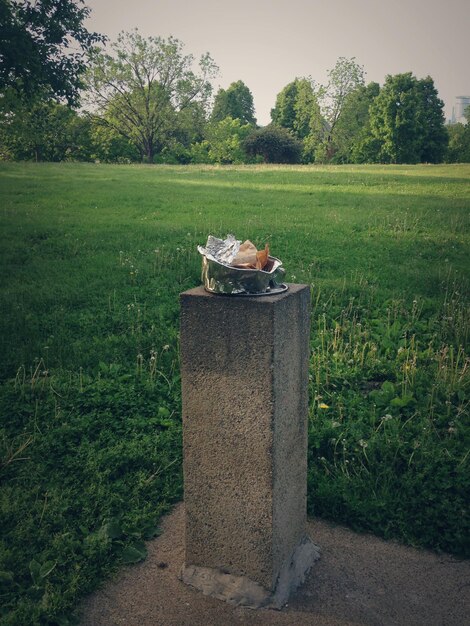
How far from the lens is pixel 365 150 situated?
190 feet

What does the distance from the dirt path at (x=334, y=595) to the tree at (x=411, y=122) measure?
54535mm

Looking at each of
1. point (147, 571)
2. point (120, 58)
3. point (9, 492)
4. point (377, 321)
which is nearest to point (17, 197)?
point (377, 321)

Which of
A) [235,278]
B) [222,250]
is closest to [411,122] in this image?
[222,250]

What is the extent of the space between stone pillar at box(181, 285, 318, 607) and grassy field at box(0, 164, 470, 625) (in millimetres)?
703

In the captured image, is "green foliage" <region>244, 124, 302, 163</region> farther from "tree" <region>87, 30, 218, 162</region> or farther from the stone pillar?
the stone pillar

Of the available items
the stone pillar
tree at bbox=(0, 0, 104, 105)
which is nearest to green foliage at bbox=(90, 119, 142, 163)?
tree at bbox=(0, 0, 104, 105)

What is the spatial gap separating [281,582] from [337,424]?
1949 mm

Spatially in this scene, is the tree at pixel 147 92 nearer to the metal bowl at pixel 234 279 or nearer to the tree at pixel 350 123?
the tree at pixel 350 123

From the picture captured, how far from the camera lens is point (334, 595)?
137 inches

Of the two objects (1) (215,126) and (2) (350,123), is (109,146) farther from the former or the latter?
(2) (350,123)

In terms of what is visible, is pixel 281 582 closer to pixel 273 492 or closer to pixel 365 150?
pixel 273 492

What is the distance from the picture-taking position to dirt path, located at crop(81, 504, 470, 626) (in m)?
3.31

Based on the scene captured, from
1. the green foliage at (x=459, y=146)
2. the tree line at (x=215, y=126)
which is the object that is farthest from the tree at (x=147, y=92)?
A: the green foliage at (x=459, y=146)

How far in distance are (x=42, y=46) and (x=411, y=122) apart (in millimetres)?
48051
